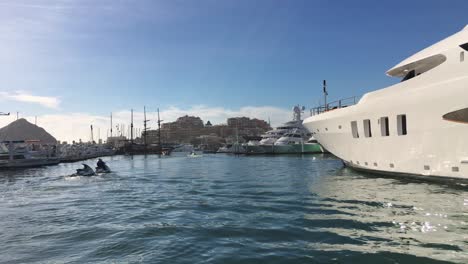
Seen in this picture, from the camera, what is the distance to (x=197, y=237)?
8.84 metres

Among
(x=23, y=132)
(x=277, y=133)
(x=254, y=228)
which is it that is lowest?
(x=254, y=228)

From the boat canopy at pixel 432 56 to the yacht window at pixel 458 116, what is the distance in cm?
315

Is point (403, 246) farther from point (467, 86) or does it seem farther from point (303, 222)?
point (467, 86)

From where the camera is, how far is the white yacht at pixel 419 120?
1494 centimetres

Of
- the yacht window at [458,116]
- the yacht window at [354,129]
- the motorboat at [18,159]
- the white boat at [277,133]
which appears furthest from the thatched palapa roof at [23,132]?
the yacht window at [458,116]

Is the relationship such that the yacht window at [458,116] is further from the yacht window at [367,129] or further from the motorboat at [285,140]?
the motorboat at [285,140]

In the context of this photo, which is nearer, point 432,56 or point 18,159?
point 432,56

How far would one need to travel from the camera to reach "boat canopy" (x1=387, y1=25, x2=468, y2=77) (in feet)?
53.6

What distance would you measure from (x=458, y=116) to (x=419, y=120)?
2012mm

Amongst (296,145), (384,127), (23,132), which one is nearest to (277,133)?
(296,145)

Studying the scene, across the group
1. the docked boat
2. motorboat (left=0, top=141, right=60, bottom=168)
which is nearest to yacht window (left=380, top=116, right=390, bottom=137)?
the docked boat

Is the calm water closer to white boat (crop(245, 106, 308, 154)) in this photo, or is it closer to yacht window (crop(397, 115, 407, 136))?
yacht window (crop(397, 115, 407, 136))

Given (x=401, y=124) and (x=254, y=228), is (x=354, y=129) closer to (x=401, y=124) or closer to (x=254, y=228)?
(x=401, y=124)

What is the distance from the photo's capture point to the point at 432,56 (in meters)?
17.4
